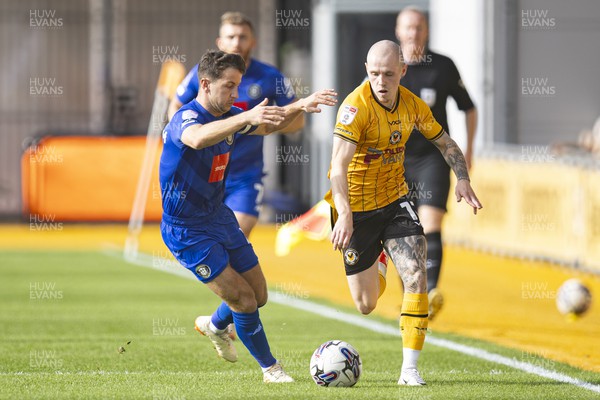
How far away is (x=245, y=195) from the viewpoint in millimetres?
10289

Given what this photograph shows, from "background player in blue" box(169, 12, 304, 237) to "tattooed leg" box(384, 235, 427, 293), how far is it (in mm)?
2104

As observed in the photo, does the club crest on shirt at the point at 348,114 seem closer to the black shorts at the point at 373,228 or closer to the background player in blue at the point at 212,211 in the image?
the background player in blue at the point at 212,211

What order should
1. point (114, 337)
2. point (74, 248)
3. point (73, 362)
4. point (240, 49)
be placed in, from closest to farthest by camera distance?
point (73, 362), point (240, 49), point (114, 337), point (74, 248)

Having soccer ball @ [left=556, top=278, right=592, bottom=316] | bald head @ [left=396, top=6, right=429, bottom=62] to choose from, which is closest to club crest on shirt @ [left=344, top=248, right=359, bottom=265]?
bald head @ [left=396, top=6, right=429, bottom=62]

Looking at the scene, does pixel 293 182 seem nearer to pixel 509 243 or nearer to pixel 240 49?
pixel 509 243

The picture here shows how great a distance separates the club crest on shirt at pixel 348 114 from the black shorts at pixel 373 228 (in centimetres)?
82

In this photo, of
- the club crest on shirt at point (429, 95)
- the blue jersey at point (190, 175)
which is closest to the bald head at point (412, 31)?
the club crest on shirt at point (429, 95)

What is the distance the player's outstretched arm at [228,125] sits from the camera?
716 centimetres

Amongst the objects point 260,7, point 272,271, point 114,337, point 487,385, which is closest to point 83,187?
point 260,7

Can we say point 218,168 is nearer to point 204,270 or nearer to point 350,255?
point 204,270

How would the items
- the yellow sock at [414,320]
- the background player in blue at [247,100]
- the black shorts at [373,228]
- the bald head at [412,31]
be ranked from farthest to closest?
the bald head at [412,31] < the background player in blue at [247,100] < the black shorts at [373,228] < the yellow sock at [414,320]

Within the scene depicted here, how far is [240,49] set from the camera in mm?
10102

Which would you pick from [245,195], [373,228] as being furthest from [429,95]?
[373,228]

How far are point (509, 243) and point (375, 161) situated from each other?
10704mm
